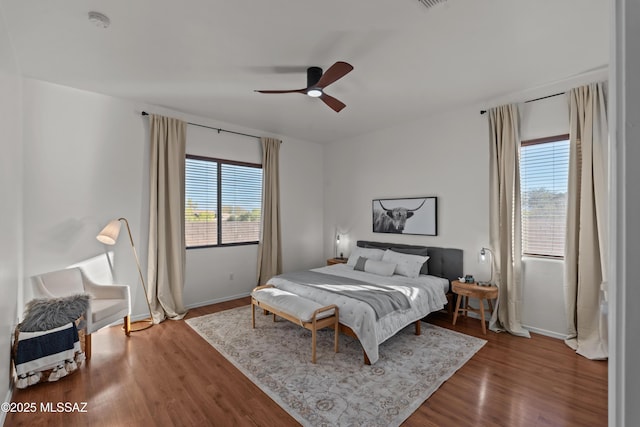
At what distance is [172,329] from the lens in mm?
3852

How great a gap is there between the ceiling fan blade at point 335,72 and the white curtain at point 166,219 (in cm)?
251

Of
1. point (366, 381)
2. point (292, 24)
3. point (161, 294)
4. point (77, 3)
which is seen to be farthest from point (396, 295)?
point (77, 3)

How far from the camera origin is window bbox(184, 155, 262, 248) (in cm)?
470

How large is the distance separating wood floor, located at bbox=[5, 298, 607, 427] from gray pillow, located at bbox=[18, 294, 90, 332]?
50cm

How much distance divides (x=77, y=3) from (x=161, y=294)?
3.33 m

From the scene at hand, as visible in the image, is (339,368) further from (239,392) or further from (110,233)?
(110,233)

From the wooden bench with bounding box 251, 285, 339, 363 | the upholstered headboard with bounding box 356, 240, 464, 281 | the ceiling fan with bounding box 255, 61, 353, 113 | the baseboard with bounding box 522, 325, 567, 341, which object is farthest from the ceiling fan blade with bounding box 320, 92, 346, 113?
the baseboard with bounding box 522, 325, 567, 341

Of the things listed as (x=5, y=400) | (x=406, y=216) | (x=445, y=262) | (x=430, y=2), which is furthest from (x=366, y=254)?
(x=5, y=400)

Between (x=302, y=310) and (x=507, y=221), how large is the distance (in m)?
2.74

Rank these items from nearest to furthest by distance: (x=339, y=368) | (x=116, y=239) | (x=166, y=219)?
1. (x=339, y=368)
2. (x=116, y=239)
3. (x=166, y=219)

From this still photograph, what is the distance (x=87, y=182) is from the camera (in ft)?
12.3
